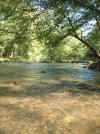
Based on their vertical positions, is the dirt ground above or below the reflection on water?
below

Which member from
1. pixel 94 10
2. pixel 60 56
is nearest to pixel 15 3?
pixel 94 10

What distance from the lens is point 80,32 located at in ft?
73.3

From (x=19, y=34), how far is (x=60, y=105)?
33.2ft

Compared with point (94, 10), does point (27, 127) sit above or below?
below

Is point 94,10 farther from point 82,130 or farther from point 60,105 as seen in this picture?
point 82,130

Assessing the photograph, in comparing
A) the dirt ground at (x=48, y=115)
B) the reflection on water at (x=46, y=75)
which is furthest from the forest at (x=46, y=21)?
the dirt ground at (x=48, y=115)

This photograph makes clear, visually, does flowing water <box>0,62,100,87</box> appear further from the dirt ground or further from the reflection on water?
the dirt ground

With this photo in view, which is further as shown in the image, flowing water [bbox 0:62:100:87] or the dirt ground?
flowing water [bbox 0:62:100:87]

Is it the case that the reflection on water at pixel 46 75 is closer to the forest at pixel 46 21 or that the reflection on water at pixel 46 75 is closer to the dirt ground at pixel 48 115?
the forest at pixel 46 21

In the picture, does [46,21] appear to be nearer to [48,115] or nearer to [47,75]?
[47,75]

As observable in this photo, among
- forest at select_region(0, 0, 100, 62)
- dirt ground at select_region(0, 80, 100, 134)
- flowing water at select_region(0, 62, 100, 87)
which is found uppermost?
forest at select_region(0, 0, 100, 62)

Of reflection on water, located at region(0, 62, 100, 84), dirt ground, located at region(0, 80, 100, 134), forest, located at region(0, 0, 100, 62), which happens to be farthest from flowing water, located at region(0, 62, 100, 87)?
dirt ground, located at region(0, 80, 100, 134)

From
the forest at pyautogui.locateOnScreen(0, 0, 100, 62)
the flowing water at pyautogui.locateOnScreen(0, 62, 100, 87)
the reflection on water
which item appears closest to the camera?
the flowing water at pyautogui.locateOnScreen(0, 62, 100, 87)

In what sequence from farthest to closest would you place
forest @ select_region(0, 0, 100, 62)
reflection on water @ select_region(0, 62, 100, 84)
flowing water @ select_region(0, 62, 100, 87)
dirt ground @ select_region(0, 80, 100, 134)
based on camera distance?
forest @ select_region(0, 0, 100, 62) → reflection on water @ select_region(0, 62, 100, 84) → flowing water @ select_region(0, 62, 100, 87) → dirt ground @ select_region(0, 80, 100, 134)
